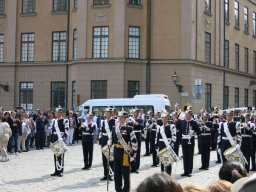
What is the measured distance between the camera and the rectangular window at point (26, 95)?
37.5 meters

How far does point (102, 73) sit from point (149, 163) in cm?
1574

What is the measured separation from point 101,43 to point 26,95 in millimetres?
7797

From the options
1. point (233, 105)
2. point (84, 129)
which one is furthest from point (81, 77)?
point (84, 129)

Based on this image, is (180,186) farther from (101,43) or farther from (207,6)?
(207,6)

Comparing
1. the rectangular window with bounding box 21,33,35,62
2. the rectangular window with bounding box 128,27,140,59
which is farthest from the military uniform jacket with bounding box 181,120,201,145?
the rectangular window with bounding box 21,33,35,62

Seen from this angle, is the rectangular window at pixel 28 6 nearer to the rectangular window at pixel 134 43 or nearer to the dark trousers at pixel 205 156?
the rectangular window at pixel 134 43

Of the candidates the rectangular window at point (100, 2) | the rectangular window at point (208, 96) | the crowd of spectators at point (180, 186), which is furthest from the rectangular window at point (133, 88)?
the crowd of spectators at point (180, 186)

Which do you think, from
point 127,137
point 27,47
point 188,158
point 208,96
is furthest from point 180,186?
point 27,47

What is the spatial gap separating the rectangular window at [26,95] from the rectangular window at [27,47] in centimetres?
196

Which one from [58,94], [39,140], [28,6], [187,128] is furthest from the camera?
[28,6]

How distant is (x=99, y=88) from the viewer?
34.1m

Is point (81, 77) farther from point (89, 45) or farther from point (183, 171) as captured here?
point (183, 171)

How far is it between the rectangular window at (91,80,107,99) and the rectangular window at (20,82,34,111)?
593 cm

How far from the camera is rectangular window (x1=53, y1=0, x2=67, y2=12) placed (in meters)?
37.3
